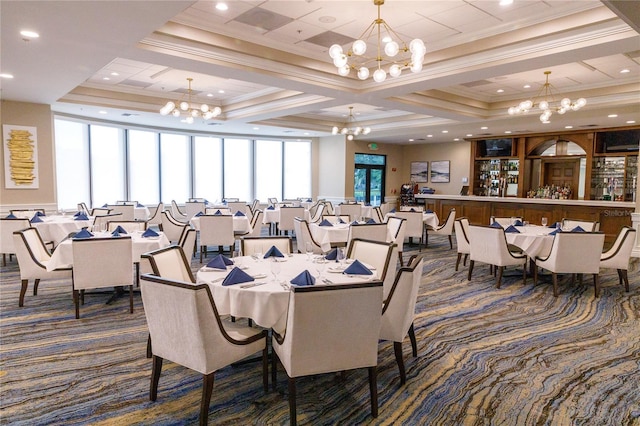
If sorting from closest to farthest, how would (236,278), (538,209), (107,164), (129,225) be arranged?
(236,278), (129,225), (538,209), (107,164)

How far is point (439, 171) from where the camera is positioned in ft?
52.3

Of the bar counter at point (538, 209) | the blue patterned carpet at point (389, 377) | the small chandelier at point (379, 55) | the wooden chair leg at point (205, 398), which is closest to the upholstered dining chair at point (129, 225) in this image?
the blue patterned carpet at point (389, 377)

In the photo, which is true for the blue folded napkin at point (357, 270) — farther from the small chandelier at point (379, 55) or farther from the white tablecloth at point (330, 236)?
the white tablecloth at point (330, 236)

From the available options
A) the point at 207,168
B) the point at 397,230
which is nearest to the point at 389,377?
the point at 397,230

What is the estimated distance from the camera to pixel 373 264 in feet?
13.9

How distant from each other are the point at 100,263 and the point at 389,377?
3.25 m

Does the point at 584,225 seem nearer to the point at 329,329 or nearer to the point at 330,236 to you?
the point at 330,236

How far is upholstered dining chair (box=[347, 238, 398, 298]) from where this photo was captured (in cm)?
401

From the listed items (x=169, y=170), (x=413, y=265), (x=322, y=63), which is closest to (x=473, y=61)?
(x=322, y=63)

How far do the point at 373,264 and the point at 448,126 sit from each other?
8313 millimetres

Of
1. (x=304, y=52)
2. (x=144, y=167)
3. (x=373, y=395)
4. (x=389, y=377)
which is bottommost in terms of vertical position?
(x=389, y=377)

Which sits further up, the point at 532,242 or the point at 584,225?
the point at 584,225

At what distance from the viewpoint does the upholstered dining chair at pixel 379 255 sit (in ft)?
13.2

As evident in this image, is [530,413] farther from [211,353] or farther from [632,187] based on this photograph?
[632,187]
